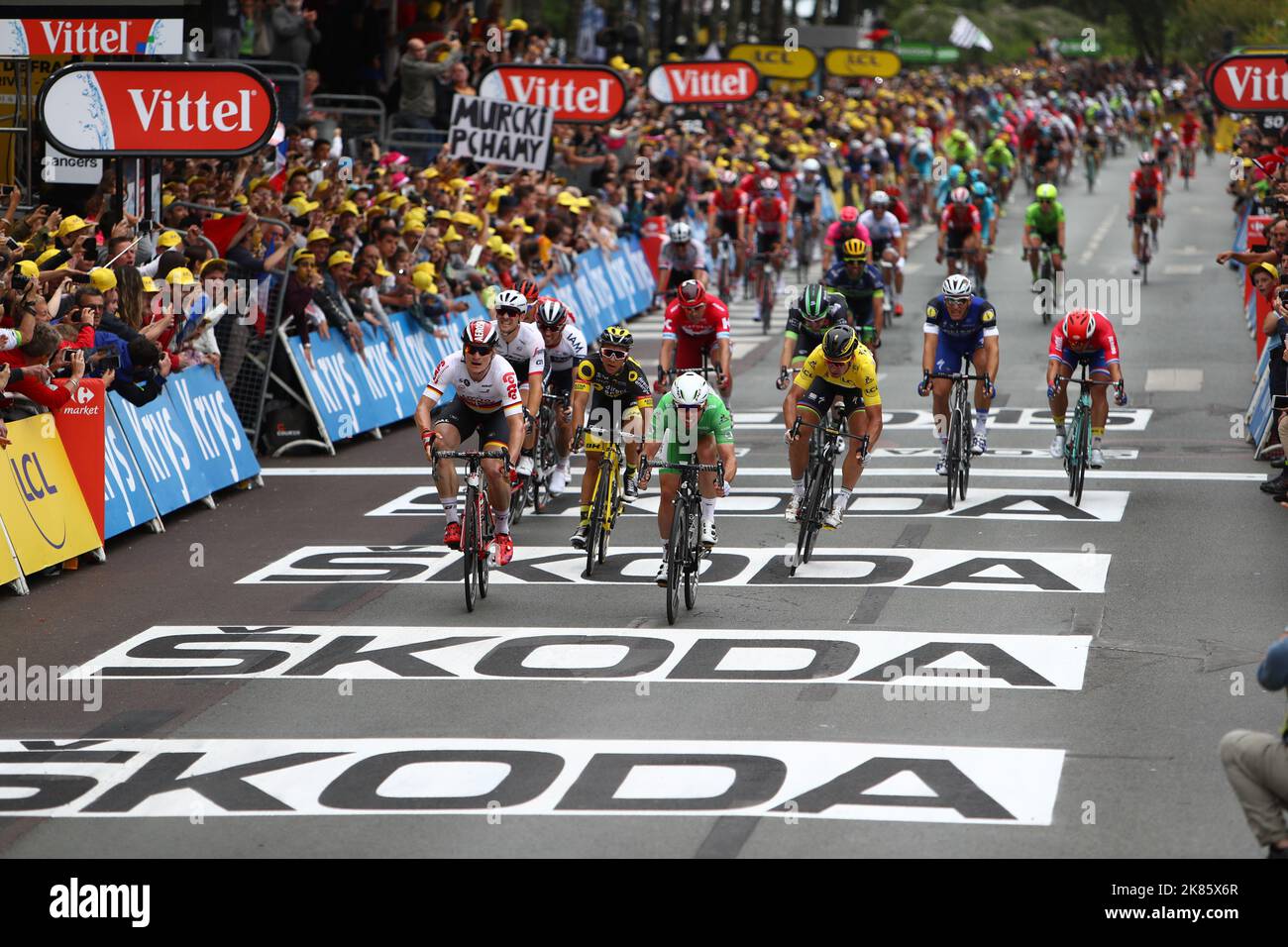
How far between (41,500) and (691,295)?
625 cm

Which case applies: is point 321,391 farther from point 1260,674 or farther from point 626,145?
point 626,145

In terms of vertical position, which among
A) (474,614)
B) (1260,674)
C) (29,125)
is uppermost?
(29,125)

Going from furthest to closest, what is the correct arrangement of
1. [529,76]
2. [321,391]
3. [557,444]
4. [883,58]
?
[883,58], [529,76], [321,391], [557,444]

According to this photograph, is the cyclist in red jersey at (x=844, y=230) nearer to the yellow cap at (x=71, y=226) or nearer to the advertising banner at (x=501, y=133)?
the advertising banner at (x=501, y=133)

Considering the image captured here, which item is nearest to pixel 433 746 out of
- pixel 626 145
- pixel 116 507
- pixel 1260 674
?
pixel 1260 674

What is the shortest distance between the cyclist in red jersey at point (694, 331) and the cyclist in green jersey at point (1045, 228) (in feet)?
38.8

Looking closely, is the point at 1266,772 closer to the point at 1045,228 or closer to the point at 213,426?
the point at 213,426

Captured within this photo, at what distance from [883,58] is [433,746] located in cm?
4742

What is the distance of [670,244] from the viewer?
24.4 metres

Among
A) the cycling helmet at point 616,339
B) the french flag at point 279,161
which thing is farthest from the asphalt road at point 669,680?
the french flag at point 279,161

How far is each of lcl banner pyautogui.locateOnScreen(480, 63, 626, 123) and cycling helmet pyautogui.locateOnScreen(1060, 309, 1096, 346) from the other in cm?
1165

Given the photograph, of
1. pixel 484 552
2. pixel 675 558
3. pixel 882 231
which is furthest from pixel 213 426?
pixel 882 231

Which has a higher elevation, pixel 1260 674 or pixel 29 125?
pixel 29 125

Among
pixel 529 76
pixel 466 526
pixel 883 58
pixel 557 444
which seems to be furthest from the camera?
pixel 883 58
